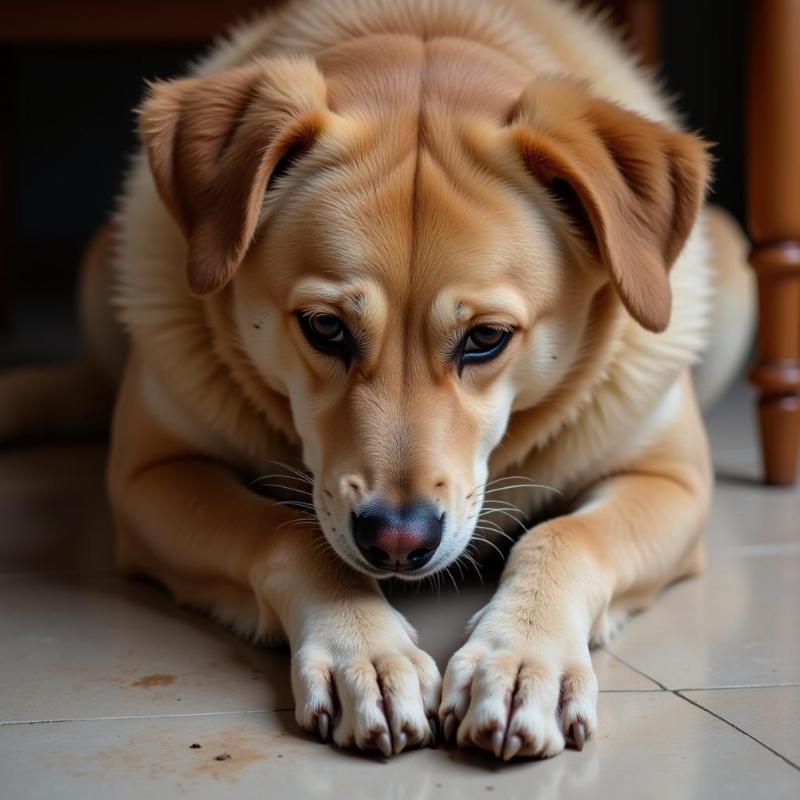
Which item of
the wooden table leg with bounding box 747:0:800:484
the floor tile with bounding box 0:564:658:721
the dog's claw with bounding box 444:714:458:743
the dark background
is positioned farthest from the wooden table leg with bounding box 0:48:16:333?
the dog's claw with bounding box 444:714:458:743

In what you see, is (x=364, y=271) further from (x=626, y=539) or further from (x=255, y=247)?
(x=626, y=539)

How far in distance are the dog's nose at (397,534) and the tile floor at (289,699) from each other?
184 mm

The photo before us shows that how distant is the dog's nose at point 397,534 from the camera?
142 centimetres

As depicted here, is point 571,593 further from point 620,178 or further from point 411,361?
point 620,178

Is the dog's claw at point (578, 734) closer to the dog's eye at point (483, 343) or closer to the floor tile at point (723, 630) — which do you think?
the floor tile at point (723, 630)

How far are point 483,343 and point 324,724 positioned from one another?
53cm

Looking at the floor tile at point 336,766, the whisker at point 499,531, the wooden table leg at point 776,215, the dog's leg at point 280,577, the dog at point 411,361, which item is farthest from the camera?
the wooden table leg at point 776,215

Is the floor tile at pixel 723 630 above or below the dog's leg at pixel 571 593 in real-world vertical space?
below

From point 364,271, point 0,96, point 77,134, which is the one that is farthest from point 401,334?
point 77,134

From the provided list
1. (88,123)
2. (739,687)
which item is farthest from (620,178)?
(88,123)

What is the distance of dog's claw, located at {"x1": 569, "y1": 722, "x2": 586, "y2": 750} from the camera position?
132 cm

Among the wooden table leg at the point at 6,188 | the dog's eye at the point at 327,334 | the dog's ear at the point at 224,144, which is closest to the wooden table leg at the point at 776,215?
the dog's ear at the point at 224,144

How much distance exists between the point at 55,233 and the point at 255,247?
5082 millimetres

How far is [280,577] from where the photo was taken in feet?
5.21
